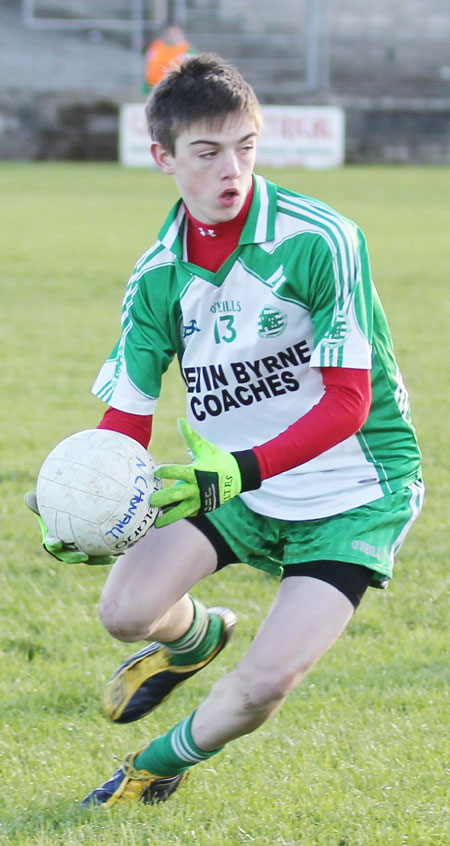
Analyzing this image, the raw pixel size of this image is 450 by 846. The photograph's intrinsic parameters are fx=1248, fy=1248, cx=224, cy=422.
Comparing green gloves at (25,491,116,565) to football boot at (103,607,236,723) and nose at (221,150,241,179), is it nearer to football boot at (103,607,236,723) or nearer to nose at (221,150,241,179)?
football boot at (103,607,236,723)

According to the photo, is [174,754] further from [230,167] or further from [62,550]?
[230,167]

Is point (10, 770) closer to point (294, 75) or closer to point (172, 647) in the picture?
point (172, 647)

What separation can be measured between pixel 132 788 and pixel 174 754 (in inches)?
5.7

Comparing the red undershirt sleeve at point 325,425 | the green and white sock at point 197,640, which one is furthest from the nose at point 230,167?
the green and white sock at point 197,640

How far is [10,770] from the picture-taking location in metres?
3.13

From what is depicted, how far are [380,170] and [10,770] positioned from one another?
71.0ft

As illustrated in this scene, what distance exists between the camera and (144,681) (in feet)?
11.0

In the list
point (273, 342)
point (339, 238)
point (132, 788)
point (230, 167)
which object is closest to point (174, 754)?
point (132, 788)

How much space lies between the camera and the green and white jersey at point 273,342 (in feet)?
10.1

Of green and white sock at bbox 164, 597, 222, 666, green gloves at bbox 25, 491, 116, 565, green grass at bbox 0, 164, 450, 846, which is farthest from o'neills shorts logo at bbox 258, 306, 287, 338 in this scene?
green grass at bbox 0, 164, 450, 846

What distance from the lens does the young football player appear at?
2.95 meters

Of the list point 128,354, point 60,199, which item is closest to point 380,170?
point 60,199

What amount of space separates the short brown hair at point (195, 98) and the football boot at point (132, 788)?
1.56m

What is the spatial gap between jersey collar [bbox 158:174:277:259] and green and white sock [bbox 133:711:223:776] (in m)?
1.18
